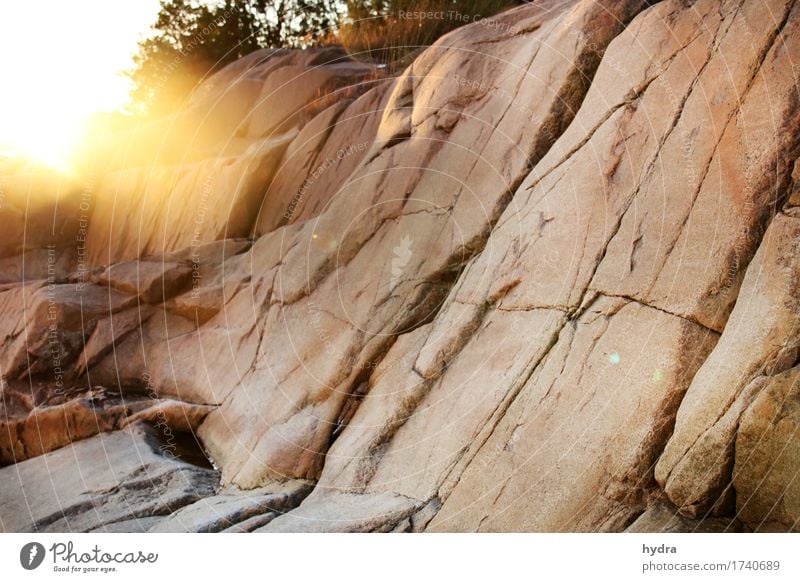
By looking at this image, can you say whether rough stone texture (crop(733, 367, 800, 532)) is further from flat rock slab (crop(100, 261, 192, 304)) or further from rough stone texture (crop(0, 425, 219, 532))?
flat rock slab (crop(100, 261, 192, 304))

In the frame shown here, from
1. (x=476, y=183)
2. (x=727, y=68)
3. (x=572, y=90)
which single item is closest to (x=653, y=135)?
(x=727, y=68)

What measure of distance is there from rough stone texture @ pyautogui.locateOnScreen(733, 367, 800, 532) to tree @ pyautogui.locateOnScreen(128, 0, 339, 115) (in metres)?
14.4

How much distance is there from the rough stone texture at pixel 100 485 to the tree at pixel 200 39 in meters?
10.1

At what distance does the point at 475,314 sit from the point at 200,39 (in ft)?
42.2

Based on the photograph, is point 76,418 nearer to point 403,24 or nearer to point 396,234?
point 396,234

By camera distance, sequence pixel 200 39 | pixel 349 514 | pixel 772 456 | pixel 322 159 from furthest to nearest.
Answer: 1. pixel 200 39
2. pixel 322 159
3. pixel 349 514
4. pixel 772 456

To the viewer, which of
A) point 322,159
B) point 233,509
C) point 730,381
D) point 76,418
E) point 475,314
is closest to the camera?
point 730,381

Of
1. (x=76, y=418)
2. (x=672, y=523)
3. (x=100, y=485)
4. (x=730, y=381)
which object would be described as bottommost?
(x=100, y=485)

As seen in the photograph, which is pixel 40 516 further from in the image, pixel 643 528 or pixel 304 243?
pixel 643 528

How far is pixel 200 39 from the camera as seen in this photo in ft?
61.8

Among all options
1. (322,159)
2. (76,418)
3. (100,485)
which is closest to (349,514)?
(100,485)

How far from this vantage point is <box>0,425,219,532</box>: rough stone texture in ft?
28.7

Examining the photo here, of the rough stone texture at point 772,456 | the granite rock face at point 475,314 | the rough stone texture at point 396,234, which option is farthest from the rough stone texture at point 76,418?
the rough stone texture at point 772,456

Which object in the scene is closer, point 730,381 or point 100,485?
point 730,381
